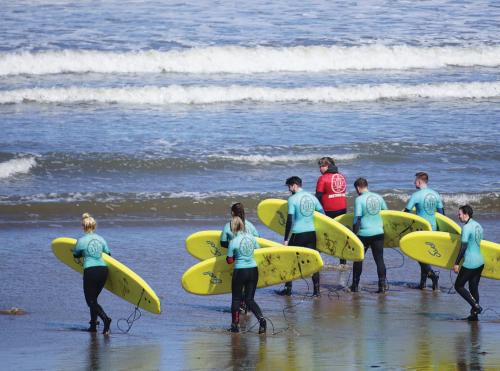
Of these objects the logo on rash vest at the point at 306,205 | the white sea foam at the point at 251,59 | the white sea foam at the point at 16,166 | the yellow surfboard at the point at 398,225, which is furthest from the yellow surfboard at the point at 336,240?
the white sea foam at the point at 251,59

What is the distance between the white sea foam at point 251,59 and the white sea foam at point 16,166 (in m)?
9.39

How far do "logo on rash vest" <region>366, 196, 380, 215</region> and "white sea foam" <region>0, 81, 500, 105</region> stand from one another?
14018mm

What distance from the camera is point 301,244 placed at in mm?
12625

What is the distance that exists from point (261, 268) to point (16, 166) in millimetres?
9439

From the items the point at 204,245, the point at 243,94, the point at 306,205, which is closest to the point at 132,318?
the point at 204,245

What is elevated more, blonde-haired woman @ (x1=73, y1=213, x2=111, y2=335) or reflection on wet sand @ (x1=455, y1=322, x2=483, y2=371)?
blonde-haired woman @ (x1=73, y1=213, x2=111, y2=335)

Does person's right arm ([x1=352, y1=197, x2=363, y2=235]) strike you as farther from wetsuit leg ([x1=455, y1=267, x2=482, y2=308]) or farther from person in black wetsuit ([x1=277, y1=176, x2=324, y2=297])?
wetsuit leg ([x1=455, y1=267, x2=482, y2=308])

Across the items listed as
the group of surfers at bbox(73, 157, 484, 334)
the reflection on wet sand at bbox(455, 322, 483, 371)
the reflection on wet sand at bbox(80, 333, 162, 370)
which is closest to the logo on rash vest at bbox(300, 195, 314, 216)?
the group of surfers at bbox(73, 157, 484, 334)

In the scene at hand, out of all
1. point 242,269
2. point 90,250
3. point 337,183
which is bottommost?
point 242,269

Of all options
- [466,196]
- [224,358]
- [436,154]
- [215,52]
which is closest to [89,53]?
[215,52]

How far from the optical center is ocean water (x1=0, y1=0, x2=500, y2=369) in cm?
1062

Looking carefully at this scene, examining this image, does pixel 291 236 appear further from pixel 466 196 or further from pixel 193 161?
pixel 193 161

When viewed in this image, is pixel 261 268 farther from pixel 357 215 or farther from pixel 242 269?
pixel 357 215

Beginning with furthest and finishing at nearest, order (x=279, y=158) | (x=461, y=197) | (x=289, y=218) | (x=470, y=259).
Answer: (x=279, y=158) < (x=461, y=197) < (x=289, y=218) < (x=470, y=259)
